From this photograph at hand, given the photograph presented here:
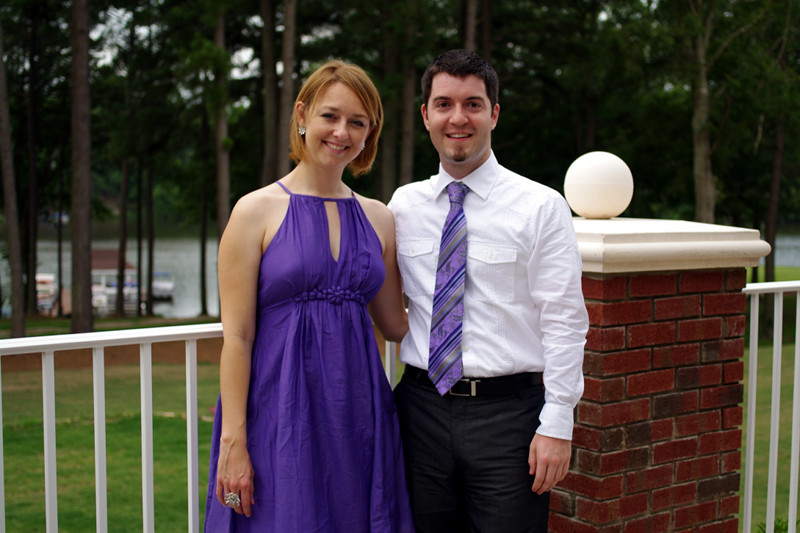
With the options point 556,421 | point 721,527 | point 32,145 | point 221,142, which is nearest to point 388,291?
point 556,421

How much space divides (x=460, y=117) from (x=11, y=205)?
1762cm

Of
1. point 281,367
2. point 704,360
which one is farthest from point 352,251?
point 704,360

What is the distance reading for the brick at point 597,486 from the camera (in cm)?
270

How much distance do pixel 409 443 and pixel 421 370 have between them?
9.0 inches

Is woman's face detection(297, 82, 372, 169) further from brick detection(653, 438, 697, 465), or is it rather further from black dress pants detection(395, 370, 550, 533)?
brick detection(653, 438, 697, 465)

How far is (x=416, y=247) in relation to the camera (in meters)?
2.46

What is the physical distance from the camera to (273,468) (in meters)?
2.25

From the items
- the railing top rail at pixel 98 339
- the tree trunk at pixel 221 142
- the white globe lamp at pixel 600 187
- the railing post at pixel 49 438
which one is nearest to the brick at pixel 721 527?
the white globe lamp at pixel 600 187

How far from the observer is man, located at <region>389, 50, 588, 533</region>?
225cm

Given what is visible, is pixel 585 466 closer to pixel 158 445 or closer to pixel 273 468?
pixel 273 468

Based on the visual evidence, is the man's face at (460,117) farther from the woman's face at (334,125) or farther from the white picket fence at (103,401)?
the white picket fence at (103,401)

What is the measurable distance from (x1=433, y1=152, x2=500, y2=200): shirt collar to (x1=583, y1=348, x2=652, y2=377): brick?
73 centimetres

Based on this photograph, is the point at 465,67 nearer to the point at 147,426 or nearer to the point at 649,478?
the point at 147,426

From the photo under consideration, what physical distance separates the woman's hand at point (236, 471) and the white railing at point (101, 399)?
202 millimetres
